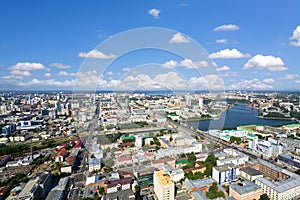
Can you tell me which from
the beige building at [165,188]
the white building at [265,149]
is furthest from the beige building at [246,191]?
the white building at [265,149]

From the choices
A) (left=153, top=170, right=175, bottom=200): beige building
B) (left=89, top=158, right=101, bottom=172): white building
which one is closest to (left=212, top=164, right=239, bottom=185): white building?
(left=153, top=170, right=175, bottom=200): beige building

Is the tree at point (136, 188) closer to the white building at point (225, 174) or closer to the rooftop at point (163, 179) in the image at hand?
the rooftop at point (163, 179)

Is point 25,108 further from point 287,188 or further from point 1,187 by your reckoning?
point 287,188

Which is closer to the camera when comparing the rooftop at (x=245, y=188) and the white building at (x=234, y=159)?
the rooftop at (x=245, y=188)

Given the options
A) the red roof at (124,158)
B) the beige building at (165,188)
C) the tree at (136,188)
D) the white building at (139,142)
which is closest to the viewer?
the beige building at (165,188)

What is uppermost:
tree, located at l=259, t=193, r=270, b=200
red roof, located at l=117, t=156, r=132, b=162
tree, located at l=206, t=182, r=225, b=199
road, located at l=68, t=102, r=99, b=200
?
red roof, located at l=117, t=156, r=132, b=162

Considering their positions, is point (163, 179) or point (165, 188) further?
point (163, 179)

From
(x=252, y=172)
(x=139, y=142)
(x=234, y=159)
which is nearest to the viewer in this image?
(x=252, y=172)

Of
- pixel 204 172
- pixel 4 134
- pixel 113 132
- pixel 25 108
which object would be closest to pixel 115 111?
pixel 113 132

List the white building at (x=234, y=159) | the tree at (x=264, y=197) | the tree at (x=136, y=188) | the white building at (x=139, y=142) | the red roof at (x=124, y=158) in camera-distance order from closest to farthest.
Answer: the tree at (x=264, y=197)
the tree at (x=136, y=188)
the white building at (x=234, y=159)
the red roof at (x=124, y=158)
the white building at (x=139, y=142)

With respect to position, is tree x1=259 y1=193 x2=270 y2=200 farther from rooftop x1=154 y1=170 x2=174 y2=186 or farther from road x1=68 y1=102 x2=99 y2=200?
road x1=68 y1=102 x2=99 y2=200

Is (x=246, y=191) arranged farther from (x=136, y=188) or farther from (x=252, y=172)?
(x=136, y=188)

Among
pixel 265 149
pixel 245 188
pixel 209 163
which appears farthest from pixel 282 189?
pixel 265 149
